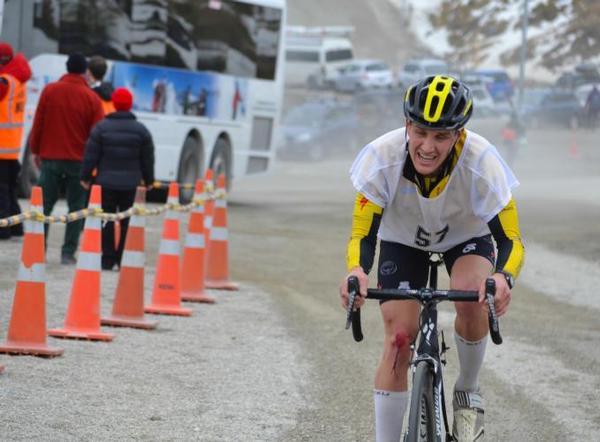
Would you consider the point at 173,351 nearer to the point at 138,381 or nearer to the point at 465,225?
the point at 138,381

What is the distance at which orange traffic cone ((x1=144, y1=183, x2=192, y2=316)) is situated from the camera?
1160 cm

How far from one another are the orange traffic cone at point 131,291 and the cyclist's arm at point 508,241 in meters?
5.23

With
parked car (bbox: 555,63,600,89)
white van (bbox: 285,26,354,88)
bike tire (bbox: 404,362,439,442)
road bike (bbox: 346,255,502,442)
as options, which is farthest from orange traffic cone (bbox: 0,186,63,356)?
white van (bbox: 285,26,354,88)

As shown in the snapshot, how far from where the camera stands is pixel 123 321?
1067cm

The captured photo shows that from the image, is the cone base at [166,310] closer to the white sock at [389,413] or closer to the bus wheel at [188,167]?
the white sock at [389,413]

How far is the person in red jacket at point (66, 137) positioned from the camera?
1415cm

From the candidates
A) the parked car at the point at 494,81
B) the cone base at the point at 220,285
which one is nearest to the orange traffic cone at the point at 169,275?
the cone base at the point at 220,285

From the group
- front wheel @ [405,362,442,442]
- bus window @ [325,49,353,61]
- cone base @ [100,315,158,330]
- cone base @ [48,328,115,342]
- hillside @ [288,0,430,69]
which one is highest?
hillside @ [288,0,430,69]

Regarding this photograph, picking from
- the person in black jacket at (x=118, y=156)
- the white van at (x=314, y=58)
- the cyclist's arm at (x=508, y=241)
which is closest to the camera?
the cyclist's arm at (x=508, y=241)

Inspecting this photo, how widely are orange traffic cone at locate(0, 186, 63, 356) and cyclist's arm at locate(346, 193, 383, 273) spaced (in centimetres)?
360

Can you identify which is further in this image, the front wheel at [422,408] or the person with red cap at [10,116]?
the person with red cap at [10,116]

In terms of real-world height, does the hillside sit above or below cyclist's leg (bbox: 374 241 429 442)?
above

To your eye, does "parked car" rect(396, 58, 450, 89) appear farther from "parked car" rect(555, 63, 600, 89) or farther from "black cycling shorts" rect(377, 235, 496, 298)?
"black cycling shorts" rect(377, 235, 496, 298)

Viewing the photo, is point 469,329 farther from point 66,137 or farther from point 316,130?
point 316,130
